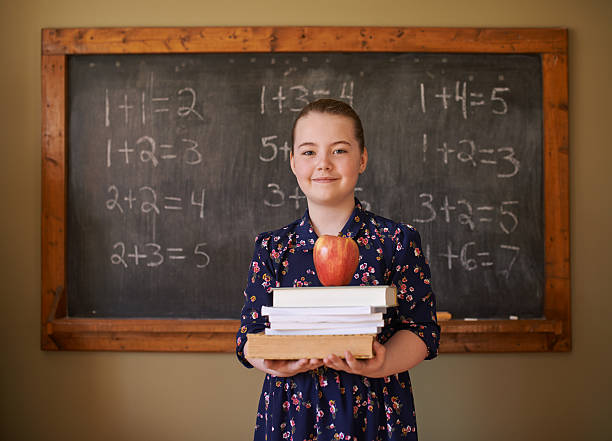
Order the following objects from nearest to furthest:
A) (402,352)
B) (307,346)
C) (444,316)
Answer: (307,346), (402,352), (444,316)

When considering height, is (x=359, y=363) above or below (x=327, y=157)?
below

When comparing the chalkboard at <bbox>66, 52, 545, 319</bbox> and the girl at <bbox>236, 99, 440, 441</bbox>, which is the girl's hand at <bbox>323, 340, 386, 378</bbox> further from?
the chalkboard at <bbox>66, 52, 545, 319</bbox>

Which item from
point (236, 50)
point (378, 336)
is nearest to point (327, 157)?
point (378, 336)

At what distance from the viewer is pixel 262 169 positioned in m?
2.39

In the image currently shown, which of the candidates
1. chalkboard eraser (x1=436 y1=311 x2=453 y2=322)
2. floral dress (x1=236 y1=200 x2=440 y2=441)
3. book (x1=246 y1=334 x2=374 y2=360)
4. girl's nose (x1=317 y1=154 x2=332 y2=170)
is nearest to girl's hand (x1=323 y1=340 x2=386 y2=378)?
book (x1=246 y1=334 x2=374 y2=360)

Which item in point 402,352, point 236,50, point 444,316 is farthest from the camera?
point 236,50

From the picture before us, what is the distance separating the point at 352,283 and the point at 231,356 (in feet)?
4.56

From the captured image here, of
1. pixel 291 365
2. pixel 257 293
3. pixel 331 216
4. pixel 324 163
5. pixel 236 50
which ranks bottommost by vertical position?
pixel 291 365

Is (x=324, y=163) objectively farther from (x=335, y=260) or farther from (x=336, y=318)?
(x=336, y=318)

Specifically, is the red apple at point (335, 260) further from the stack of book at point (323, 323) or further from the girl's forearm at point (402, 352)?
the girl's forearm at point (402, 352)

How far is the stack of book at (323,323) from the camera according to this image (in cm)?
93

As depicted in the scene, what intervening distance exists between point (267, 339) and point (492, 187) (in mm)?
1698

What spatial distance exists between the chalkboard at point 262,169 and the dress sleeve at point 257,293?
3.95 ft

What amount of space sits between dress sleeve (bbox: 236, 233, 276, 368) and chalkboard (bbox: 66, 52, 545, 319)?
3.95 ft
